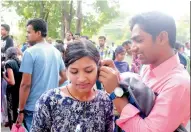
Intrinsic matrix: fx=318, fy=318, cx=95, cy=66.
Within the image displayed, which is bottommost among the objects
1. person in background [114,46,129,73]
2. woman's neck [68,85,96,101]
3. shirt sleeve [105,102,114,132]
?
person in background [114,46,129,73]

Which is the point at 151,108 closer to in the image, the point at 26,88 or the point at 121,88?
the point at 121,88

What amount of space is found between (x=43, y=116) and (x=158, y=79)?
26.0 inches

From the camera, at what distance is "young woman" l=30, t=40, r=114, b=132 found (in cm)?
174

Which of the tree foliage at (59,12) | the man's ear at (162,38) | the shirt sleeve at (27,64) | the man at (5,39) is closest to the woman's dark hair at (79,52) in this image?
the man's ear at (162,38)

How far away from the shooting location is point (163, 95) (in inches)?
57.6

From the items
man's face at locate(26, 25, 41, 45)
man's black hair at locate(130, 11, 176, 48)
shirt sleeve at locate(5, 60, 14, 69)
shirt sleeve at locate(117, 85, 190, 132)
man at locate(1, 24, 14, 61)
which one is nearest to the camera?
shirt sleeve at locate(117, 85, 190, 132)

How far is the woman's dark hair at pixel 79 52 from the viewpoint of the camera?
175 centimetres

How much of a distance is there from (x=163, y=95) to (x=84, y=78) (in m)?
0.45

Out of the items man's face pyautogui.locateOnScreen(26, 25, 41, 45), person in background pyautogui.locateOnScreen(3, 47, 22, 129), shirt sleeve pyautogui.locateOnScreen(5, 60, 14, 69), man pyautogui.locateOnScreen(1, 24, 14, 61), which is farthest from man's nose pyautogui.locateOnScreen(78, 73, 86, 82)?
man pyautogui.locateOnScreen(1, 24, 14, 61)

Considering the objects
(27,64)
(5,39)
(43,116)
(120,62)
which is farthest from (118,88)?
(5,39)

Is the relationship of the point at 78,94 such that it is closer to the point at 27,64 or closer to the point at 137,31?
the point at 137,31

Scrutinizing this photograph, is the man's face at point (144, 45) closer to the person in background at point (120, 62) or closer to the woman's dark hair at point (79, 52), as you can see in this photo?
the woman's dark hair at point (79, 52)

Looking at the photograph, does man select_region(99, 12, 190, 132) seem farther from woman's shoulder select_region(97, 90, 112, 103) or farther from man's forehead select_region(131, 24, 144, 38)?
woman's shoulder select_region(97, 90, 112, 103)

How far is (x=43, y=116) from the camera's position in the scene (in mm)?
1757
